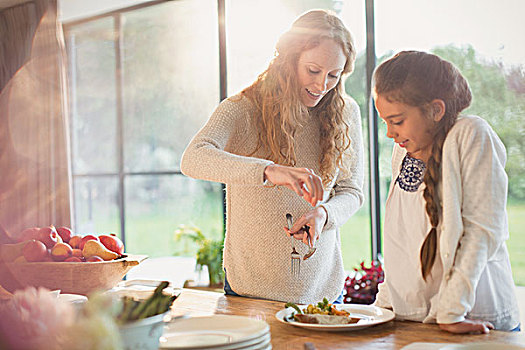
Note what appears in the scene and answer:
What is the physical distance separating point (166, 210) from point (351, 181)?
3.13 meters

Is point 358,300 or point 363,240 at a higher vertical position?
point 363,240

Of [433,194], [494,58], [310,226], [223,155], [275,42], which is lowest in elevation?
[310,226]

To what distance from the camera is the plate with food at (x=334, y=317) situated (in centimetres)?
126

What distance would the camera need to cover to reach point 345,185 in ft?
6.51

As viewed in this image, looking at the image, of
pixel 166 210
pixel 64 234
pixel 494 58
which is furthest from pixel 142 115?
pixel 64 234

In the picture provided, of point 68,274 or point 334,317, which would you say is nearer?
point 334,317

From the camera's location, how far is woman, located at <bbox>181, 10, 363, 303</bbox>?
71.0 inches

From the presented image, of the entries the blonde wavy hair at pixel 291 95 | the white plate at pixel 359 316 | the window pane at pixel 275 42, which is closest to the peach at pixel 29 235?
the blonde wavy hair at pixel 291 95

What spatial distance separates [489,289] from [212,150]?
0.85m

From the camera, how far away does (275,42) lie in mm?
4180

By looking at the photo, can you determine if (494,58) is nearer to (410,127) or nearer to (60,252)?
(410,127)

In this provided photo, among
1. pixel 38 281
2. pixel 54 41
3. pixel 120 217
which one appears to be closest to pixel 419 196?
pixel 38 281

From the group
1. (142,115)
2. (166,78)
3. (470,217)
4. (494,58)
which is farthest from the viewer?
(142,115)

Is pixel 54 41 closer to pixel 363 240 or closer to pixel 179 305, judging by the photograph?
pixel 363 240
